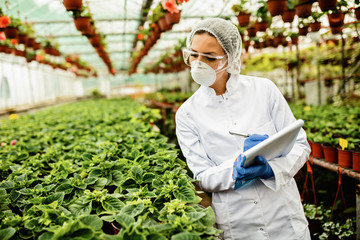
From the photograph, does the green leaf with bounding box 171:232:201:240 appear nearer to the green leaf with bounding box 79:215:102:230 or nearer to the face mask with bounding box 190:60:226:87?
the green leaf with bounding box 79:215:102:230

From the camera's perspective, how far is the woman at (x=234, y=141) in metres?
1.42

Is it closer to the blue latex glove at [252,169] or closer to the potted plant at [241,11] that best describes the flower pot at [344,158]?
the blue latex glove at [252,169]

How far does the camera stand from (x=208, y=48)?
1561mm

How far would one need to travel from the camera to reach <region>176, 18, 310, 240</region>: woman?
142 centimetres

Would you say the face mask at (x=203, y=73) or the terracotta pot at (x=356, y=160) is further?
the terracotta pot at (x=356, y=160)

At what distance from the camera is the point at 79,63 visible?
13.9 m

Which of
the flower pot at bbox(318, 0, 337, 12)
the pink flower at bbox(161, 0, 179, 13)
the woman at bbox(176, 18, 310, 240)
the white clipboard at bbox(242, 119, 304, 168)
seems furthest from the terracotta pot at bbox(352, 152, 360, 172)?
the pink flower at bbox(161, 0, 179, 13)

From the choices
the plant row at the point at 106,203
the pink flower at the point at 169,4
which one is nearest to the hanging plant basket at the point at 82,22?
the pink flower at the point at 169,4

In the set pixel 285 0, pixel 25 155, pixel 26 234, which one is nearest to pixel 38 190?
pixel 26 234

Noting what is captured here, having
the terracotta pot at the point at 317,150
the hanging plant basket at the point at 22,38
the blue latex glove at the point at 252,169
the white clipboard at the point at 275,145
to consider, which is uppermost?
the hanging plant basket at the point at 22,38

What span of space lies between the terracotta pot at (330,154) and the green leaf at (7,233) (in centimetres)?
274

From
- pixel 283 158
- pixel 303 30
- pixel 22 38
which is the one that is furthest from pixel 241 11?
pixel 22 38

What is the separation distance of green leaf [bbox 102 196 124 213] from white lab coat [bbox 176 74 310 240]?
0.47 metres

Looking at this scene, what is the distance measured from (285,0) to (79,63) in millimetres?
12217
